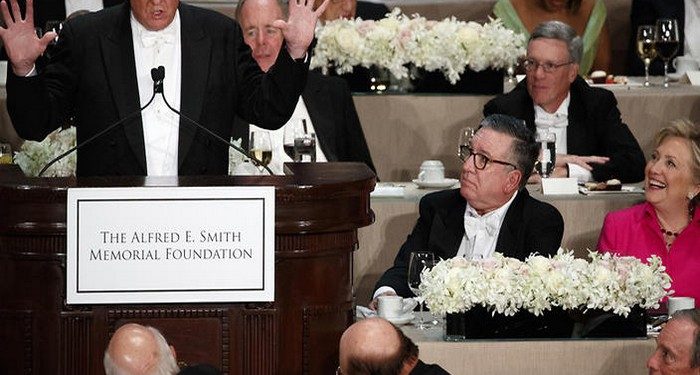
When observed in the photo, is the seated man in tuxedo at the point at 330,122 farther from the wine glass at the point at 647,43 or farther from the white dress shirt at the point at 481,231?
the wine glass at the point at 647,43

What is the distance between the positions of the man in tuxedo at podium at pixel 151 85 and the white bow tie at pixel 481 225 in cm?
111

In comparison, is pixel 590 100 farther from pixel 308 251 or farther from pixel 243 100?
pixel 308 251

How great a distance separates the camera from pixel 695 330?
390 cm

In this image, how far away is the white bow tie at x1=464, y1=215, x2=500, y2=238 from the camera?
5.11 m

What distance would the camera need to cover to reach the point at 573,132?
21.4 ft

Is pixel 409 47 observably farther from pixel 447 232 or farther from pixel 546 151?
pixel 447 232

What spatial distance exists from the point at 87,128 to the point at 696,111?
3.45m

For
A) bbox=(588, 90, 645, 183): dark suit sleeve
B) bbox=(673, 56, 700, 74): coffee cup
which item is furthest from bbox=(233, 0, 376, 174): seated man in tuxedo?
bbox=(673, 56, 700, 74): coffee cup

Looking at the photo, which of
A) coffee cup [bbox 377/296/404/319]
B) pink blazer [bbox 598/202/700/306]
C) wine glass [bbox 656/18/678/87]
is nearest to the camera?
coffee cup [bbox 377/296/404/319]

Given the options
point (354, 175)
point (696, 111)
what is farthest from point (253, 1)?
point (354, 175)

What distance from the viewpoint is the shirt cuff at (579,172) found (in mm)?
6227

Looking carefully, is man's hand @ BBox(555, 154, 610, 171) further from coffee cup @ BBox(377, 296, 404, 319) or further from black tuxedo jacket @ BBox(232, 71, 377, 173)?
coffee cup @ BBox(377, 296, 404, 319)

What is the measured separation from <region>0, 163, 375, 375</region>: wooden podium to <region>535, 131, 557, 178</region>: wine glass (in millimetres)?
2382

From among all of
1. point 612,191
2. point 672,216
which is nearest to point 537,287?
point 672,216
